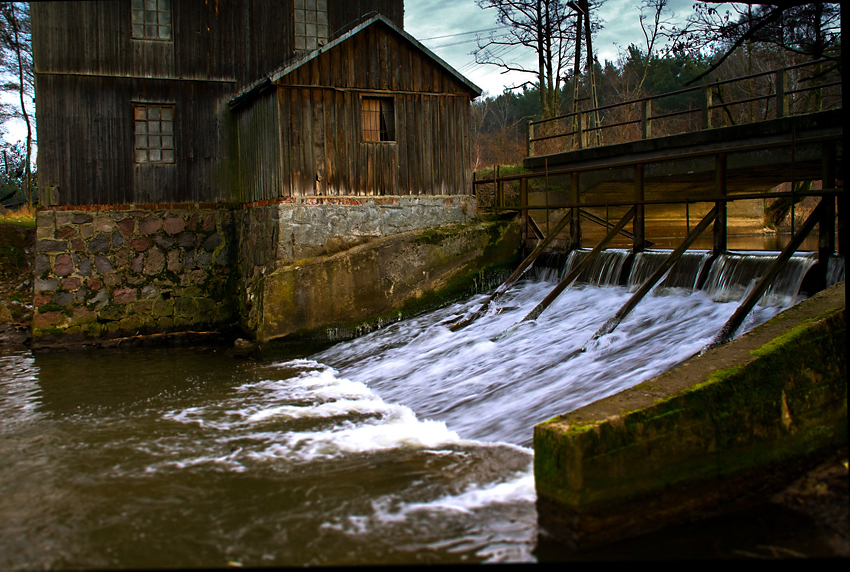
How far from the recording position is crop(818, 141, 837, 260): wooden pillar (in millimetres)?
7758

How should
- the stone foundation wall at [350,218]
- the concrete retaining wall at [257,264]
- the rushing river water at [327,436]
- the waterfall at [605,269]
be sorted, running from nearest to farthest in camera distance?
the rushing river water at [327,436]
the waterfall at [605,269]
the concrete retaining wall at [257,264]
the stone foundation wall at [350,218]

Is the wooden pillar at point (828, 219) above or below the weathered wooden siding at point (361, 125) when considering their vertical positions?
below

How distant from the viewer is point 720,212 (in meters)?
8.98

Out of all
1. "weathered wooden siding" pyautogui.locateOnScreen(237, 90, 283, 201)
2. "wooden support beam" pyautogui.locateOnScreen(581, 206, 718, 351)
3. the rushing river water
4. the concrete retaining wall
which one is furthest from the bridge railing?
"weathered wooden siding" pyautogui.locateOnScreen(237, 90, 283, 201)

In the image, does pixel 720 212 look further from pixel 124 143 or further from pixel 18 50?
pixel 18 50

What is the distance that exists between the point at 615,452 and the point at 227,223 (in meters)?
11.3

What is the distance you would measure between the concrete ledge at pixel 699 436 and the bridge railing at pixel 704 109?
723 cm

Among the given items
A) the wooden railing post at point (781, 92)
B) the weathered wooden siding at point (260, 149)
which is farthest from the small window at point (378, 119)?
the wooden railing post at point (781, 92)

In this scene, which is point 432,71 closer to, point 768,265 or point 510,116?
point 768,265

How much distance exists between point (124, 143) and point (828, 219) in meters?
12.3

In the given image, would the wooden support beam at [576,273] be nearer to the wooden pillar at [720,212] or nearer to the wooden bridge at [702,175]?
the wooden bridge at [702,175]

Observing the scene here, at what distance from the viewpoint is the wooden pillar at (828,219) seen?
25.5 ft

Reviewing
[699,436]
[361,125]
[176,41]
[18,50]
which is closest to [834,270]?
[699,436]

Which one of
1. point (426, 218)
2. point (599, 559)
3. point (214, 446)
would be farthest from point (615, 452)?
point (426, 218)
